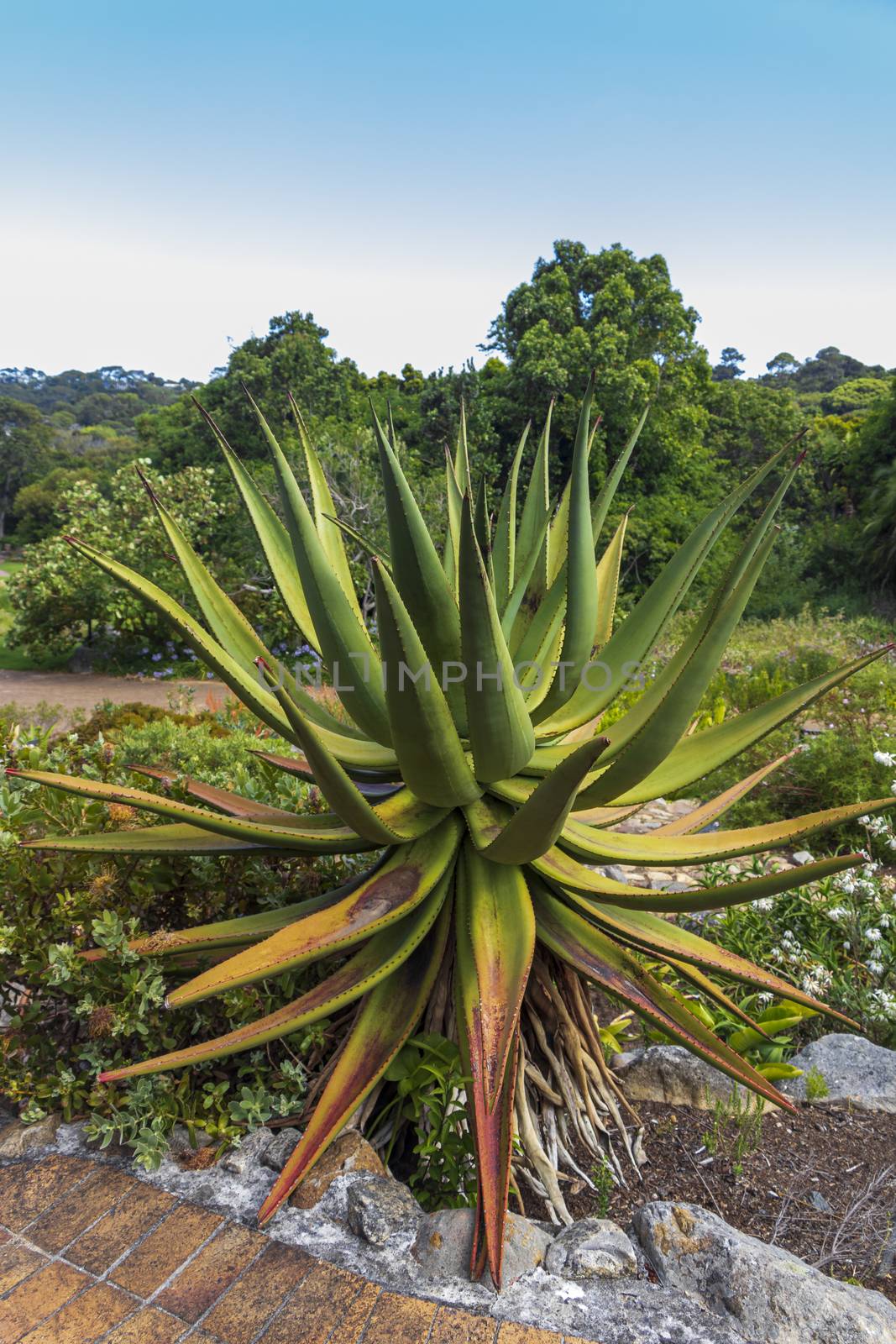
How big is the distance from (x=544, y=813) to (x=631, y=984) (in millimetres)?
599

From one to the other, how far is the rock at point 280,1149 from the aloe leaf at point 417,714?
0.89 m

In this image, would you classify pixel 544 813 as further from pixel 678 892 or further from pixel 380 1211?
pixel 380 1211

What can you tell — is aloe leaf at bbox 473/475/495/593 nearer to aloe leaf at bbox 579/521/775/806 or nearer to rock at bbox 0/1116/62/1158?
aloe leaf at bbox 579/521/775/806

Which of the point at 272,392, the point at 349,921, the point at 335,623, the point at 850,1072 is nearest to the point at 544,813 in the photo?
the point at 349,921

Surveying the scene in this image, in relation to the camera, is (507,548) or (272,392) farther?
(272,392)

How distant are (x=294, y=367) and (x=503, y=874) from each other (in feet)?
69.3

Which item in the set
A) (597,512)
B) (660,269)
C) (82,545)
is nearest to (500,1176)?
(82,545)

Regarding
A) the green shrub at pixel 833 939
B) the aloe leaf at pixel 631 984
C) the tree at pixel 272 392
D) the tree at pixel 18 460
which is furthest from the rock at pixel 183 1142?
the tree at pixel 18 460

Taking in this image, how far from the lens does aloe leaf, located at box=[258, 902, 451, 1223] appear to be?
1.50m

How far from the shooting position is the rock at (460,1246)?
1.57 m

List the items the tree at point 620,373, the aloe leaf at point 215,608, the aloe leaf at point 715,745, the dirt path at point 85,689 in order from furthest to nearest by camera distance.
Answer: the tree at point 620,373 < the dirt path at point 85,689 < the aloe leaf at point 215,608 < the aloe leaf at point 715,745

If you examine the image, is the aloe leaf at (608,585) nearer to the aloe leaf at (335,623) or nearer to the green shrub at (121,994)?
the aloe leaf at (335,623)

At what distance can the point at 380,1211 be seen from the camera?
1.67 m

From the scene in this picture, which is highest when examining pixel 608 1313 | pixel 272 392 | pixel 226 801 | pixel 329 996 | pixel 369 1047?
pixel 272 392
